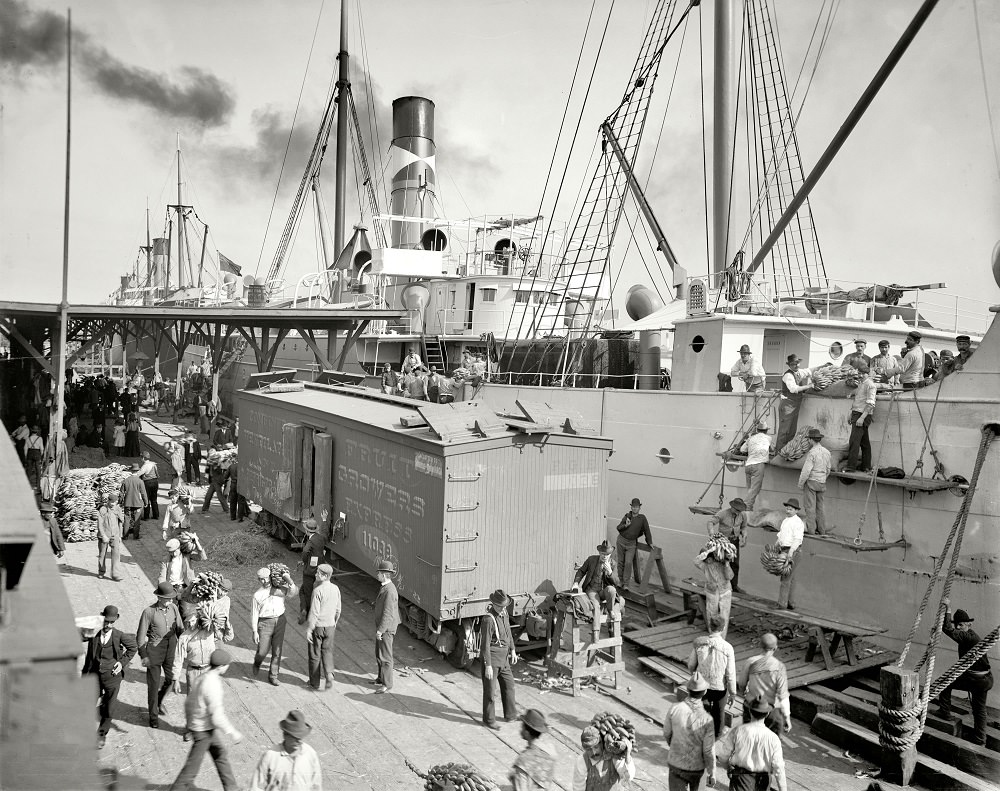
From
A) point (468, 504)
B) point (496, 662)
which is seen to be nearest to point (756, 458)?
point (468, 504)

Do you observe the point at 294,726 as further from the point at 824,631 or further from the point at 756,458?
the point at 756,458

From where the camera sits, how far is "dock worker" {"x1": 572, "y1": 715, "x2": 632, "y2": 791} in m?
5.06

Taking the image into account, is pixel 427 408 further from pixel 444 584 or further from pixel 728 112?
pixel 728 112

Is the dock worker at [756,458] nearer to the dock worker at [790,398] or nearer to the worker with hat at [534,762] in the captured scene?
the dock worker at [790,398]

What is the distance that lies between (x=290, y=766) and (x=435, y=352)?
21313 millimetres

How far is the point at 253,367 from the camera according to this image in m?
39.4

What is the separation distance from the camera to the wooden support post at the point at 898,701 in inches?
273

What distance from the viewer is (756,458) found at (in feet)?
37.3

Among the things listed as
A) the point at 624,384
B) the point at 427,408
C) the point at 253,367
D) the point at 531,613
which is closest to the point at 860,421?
the point at 531,613

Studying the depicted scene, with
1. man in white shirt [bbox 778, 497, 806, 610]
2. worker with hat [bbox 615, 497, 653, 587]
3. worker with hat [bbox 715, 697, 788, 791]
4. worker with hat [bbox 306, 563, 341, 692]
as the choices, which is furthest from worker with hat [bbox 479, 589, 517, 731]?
worker with hat [bbox 615, 497, 653, 587]

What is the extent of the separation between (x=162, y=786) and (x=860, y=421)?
9994 mm

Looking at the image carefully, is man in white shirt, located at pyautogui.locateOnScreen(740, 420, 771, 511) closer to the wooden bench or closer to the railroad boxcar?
the wooden bench

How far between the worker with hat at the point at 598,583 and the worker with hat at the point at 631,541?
8.41 ft

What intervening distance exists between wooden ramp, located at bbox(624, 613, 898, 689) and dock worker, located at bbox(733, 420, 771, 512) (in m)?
1.09
